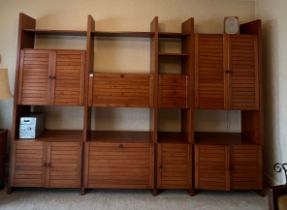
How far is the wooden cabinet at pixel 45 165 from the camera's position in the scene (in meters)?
2.49

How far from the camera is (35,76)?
254 cm

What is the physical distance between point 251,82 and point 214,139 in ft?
2.59

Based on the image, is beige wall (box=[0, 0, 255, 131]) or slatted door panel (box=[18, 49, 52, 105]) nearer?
slatted door panel (box=[18, 49, 52, 105])

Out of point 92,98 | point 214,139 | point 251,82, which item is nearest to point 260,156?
point 214,139

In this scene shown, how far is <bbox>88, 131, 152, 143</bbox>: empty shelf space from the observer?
2.59 meters

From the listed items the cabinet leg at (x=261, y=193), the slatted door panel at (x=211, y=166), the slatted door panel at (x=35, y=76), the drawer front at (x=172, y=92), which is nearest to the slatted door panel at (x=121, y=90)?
the drawer front at (x=172, y=92)

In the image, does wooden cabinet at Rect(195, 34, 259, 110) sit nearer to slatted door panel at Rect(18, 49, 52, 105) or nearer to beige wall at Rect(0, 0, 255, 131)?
Result: beige wall at Rect(0, 0, 255, 131)

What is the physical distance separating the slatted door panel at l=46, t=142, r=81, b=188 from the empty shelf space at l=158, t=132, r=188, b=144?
97 cm

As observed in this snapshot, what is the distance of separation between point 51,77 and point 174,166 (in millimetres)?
1713

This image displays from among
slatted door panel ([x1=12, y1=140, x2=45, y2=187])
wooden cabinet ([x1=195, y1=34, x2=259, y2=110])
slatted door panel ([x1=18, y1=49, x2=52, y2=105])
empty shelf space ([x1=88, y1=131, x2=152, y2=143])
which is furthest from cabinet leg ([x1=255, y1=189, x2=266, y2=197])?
slatted door panel ([x1=18, y1=49, x2=52, y2=105])

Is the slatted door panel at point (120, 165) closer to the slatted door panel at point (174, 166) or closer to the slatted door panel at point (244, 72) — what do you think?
the slatted door panel at point (174, 166)

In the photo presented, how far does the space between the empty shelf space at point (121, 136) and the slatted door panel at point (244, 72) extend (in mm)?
1095

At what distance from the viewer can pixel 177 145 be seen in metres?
2.53

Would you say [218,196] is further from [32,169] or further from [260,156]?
[32,169]
